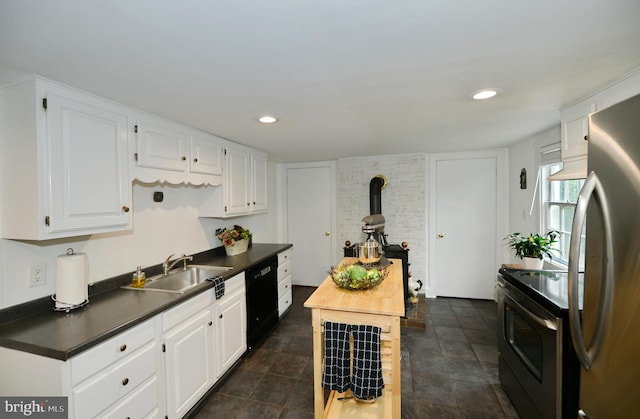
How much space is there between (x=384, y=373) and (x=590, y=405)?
3.22 feet

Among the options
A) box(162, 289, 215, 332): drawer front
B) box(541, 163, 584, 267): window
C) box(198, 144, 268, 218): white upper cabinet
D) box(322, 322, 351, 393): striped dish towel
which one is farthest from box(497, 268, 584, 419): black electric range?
box(198, 144, 268, 218): white upper cabinet

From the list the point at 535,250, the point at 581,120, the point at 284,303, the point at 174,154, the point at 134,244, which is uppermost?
the point at 581,120

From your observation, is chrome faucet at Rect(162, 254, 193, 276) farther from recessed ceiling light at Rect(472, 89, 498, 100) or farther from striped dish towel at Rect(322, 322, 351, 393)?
recessed ceiling light at Rect(472, 89, 498, 100)

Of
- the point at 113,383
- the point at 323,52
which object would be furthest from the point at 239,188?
the point at 323,52

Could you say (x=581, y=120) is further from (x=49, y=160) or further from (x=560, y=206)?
(x=49, y=160)

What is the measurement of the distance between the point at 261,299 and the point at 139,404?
57.7 inches

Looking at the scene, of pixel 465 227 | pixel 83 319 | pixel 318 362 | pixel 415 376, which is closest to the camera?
pixel 83 319

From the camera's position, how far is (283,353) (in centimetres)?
276

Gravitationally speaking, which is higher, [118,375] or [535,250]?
[535,250]

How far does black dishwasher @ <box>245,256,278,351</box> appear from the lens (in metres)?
2.72

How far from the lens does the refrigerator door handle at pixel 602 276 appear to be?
893 mm

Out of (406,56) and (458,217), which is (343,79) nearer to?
(406,56)

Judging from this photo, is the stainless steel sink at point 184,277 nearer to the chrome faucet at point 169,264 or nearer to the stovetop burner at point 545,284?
the chrome faucet at point 169,264

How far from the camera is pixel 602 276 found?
35.9 inches
